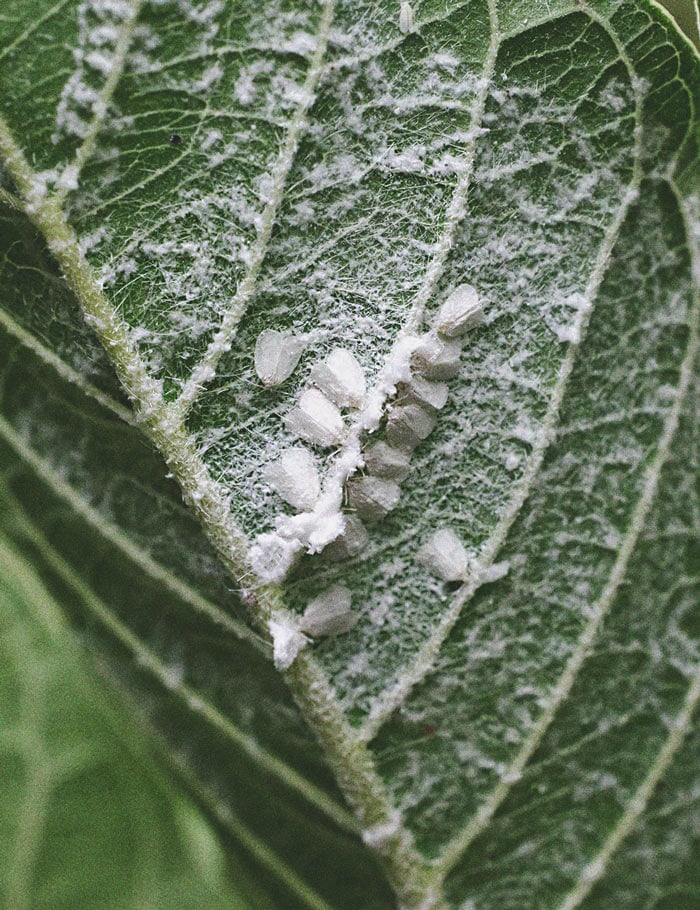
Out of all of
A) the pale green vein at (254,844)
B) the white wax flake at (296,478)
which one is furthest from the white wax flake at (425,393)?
the pale green vein at (254,844)

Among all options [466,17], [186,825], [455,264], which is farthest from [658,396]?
[186,825]

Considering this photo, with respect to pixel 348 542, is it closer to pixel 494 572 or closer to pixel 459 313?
pixel 494 572

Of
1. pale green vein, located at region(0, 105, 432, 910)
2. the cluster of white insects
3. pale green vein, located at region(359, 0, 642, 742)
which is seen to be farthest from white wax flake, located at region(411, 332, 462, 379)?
pale green vein, located at region(0, 105, 432, 910)

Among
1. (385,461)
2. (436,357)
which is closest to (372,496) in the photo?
(385,461)

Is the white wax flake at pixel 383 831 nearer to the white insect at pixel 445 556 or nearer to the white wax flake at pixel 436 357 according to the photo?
the white insect at pixel 445 556

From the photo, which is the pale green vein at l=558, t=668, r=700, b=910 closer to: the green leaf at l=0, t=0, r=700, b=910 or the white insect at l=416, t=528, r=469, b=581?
the green leaf at l=0, t=0, r=700, b=910
